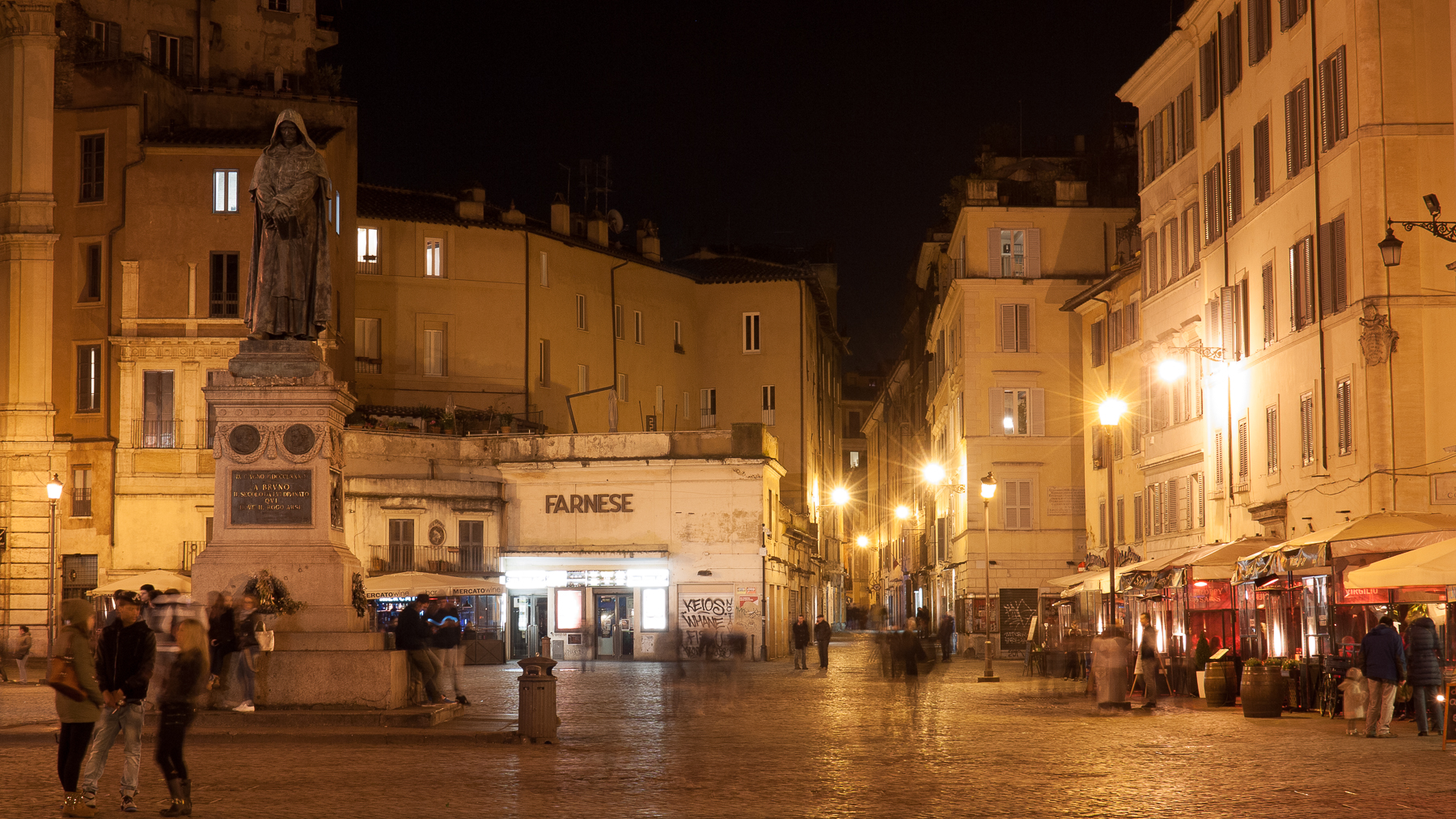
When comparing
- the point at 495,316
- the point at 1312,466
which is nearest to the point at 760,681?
the point at 1312,466

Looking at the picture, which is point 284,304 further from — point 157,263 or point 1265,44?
point 157,263

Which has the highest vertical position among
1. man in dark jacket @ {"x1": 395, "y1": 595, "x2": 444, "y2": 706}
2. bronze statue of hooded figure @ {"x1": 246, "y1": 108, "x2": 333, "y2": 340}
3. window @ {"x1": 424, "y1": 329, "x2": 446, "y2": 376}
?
window @ {"x1": 424, "y1": 329, "x2": 446, "y2": 376}

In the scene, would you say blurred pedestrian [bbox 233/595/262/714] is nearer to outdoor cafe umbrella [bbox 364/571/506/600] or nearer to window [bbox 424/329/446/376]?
outdoor cafe umbrella [bbox 364/571/506/600]

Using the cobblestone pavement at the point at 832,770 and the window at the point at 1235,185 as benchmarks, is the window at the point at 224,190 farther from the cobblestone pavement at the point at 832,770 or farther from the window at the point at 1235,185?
the window at the point at 1235,185

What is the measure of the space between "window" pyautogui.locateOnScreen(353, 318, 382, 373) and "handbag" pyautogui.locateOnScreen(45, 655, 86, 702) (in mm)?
42901

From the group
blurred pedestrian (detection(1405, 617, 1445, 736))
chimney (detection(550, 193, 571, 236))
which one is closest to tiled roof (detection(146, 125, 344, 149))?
chimney (detection(550, 193, 571, 236))

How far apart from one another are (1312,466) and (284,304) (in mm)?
18564

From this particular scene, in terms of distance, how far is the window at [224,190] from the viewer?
44.9 metres

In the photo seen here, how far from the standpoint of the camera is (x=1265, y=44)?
3120cm

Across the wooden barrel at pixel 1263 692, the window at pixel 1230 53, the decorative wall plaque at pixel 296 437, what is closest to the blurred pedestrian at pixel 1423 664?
the wooden barrel at pixel 1263 692

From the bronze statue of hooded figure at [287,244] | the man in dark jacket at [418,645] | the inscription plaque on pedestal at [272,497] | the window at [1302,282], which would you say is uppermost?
the window at [1302,282]

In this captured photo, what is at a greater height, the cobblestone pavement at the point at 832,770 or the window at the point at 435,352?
the window at the point at 435,352

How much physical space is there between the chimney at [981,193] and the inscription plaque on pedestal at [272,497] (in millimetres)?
40053

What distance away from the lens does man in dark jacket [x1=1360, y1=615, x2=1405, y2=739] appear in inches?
738
